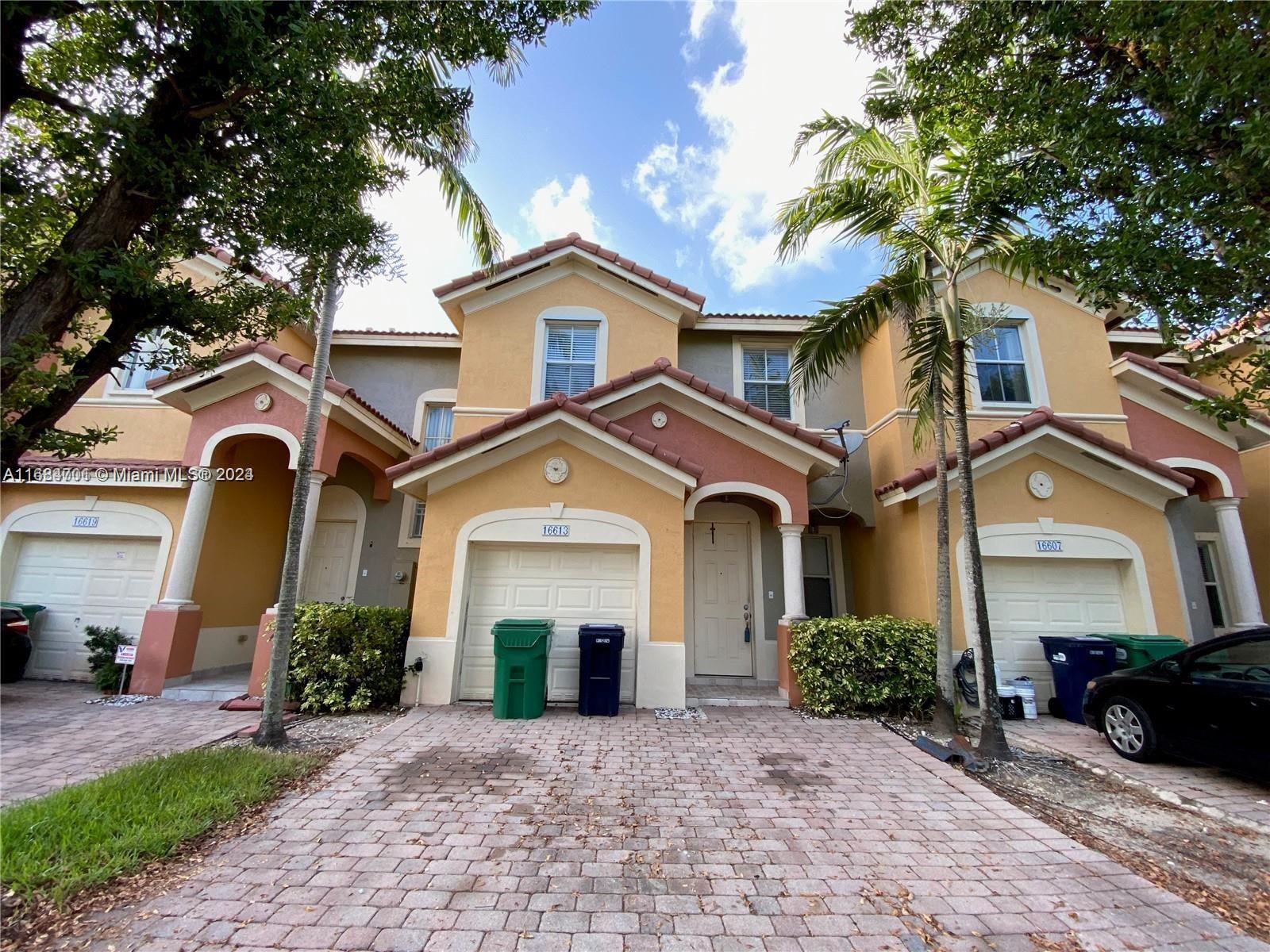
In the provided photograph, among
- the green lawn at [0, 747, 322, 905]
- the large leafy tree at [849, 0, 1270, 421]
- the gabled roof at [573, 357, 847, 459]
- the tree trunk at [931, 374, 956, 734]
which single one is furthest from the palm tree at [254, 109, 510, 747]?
the tree trunk at [931, 374, 956, 734]

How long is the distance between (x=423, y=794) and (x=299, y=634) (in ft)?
13.5

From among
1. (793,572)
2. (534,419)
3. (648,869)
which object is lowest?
(648,869)

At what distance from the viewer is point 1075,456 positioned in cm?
902

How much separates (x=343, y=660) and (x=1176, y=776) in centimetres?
1025

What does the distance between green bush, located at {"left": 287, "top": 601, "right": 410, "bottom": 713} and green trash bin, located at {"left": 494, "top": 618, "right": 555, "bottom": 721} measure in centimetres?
183

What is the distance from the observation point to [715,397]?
364 inches

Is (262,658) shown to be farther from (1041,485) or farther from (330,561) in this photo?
(1041,485)

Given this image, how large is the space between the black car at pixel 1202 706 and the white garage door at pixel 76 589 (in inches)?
592

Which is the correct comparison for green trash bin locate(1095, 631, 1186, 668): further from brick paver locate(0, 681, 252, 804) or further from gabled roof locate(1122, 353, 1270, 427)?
brick paver locate(0, 681, 252, 804)

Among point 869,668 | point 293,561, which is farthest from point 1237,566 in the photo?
point 293,561

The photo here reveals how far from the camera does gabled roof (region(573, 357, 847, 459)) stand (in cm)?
902

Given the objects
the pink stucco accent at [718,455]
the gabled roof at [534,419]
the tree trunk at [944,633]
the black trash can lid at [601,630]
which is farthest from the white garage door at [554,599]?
the tree trunk at [944,633]

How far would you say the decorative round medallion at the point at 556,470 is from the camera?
829 centimetres

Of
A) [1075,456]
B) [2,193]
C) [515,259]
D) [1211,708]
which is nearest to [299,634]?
[2,193]
